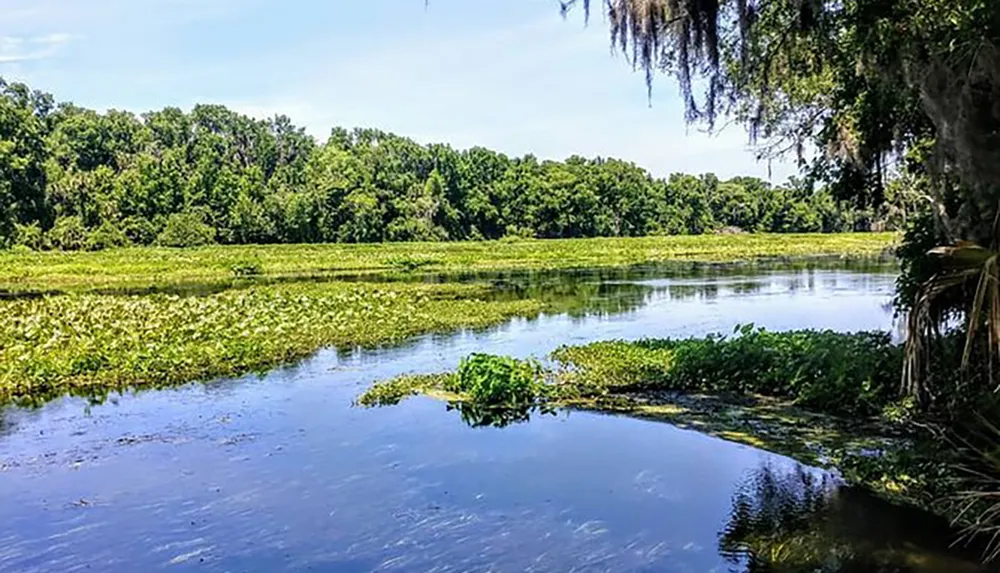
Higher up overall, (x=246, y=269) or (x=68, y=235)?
(x=68, y=235)

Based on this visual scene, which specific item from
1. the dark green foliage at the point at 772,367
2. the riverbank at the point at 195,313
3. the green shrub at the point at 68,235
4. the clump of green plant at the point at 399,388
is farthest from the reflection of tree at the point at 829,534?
the green shrub at the point at 68,235

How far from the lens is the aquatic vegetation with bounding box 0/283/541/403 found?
18.4m

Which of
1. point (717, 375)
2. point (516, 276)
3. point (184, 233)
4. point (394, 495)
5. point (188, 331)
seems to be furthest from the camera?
point (184, 233)

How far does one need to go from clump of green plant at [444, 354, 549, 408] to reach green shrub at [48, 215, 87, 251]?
2858 inches

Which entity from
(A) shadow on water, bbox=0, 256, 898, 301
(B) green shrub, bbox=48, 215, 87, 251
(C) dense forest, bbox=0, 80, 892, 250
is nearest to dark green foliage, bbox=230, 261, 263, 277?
(A) shadow on water, bbox=0, 256, 898, 301

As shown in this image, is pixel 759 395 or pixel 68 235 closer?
pixel 759 395

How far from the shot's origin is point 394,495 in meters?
11.0

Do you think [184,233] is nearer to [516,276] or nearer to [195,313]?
[516,276]

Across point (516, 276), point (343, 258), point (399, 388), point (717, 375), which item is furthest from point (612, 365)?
point (343, 258)

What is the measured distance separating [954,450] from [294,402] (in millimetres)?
11546

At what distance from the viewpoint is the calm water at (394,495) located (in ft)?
29.3

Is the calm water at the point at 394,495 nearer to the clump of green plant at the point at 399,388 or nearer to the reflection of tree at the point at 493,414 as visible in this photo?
the reflection of tree at the point at 493,414

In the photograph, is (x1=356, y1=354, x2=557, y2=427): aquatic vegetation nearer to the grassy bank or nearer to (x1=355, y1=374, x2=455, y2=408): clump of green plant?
(x1=355, y1=374, x2=455, y2=408): clump of green plant

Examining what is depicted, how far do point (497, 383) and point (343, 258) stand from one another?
52504mm
